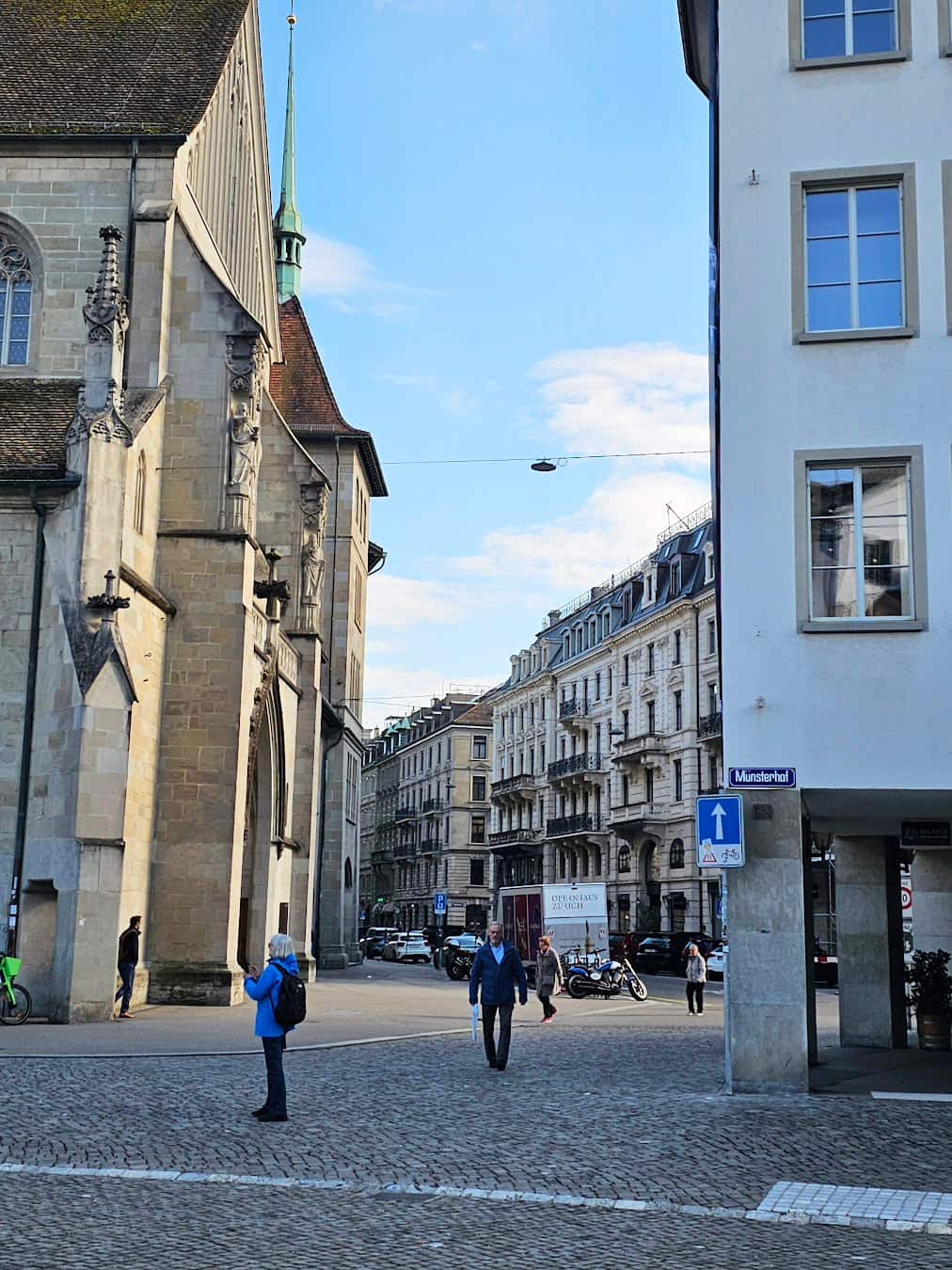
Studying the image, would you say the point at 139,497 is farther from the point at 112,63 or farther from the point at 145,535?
the point at 112,63

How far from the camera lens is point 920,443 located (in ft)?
50.3

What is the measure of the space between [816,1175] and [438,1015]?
17027 millimetres

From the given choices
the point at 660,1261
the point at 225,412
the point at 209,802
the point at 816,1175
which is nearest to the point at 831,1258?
the point at 660,1261

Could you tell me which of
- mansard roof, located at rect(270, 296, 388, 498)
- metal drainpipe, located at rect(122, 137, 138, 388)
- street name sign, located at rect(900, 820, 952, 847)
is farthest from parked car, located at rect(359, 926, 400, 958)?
street name sign, located at rect(900, 820, 952, 847)

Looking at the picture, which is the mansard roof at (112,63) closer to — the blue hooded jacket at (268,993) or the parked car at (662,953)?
the blue hooded jacket at (268,993)

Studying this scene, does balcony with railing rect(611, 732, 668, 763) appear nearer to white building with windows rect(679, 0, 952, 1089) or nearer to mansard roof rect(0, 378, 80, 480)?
mansard roof rect(0, 378, 80, 480)

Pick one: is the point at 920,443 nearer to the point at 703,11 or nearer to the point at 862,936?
the point at 862,936

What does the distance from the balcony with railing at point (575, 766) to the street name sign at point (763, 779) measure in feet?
201

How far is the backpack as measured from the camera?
40.1 feet

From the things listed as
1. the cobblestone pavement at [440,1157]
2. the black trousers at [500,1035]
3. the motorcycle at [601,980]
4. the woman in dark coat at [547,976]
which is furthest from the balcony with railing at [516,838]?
the cobblestone pavement at [440,1157]

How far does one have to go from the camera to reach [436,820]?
108 m

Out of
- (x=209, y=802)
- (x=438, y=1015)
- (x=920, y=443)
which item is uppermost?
(x=920, y=443)

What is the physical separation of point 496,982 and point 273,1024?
5.10 metres

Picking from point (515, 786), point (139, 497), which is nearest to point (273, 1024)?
point (139, 497)
